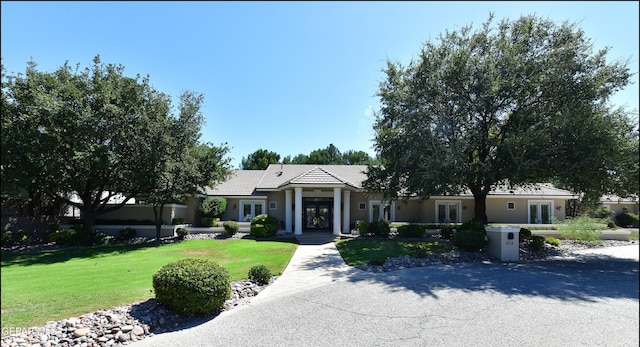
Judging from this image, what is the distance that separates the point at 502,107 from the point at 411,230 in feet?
28.3

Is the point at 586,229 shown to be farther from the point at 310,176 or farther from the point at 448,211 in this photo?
the point at 310,176

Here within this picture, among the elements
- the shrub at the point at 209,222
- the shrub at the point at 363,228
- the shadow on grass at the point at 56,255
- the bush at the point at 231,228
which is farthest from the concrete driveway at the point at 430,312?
the shrub at the point at 209,222

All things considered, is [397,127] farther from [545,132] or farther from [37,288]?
[37,288]

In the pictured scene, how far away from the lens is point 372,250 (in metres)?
15.5

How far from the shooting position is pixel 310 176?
21516 millimetres

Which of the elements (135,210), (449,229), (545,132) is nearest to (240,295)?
(545,132)

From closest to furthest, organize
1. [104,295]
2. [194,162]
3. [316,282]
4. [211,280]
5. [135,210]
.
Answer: [211,280]
[104,295]
[316,282]
[194,162]
[135,210]

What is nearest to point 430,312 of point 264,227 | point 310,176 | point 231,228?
point 264,227

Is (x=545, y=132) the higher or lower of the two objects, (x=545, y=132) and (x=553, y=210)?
the higher

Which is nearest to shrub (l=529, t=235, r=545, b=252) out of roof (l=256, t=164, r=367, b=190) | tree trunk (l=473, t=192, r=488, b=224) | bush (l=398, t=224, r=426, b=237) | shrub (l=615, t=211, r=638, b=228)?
tree trunk (l=473, t=192, r=488, b=224)

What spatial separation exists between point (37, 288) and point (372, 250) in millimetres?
12170

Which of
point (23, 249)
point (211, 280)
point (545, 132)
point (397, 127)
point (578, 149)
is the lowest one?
point (23, 249)

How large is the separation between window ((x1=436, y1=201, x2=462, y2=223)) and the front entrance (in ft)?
28.0

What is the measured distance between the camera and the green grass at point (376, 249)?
13742 millimetres
